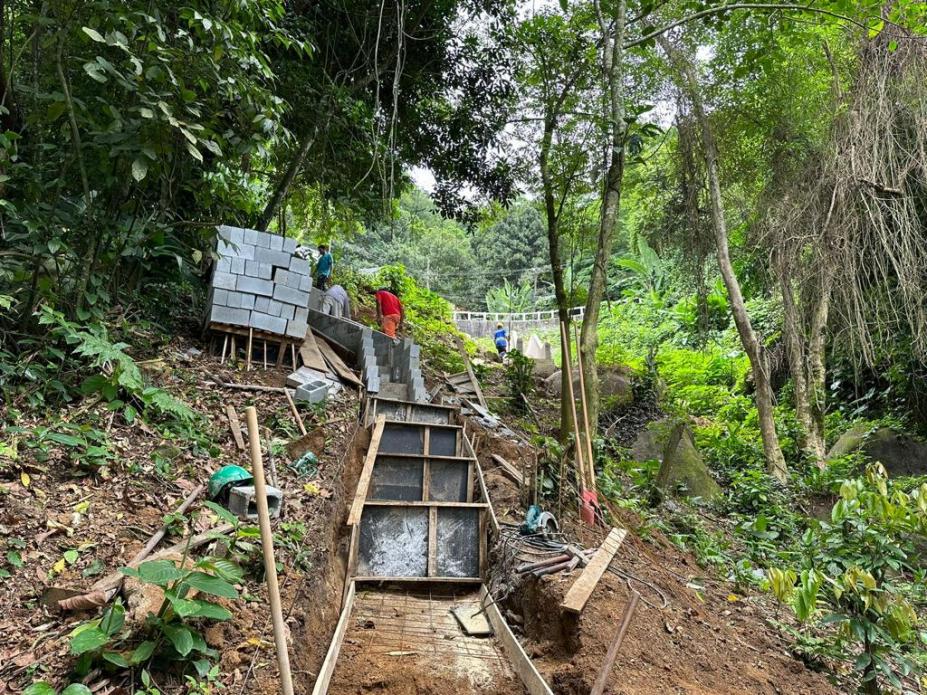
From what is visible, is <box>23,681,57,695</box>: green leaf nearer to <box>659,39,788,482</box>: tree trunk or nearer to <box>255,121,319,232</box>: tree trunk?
<box>255,121,319,232</box>: tree trunk

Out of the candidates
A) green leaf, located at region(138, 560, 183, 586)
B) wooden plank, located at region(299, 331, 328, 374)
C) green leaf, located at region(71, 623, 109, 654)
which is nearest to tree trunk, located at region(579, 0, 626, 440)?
wooden plank, located at region(299, 331, 328, 374)

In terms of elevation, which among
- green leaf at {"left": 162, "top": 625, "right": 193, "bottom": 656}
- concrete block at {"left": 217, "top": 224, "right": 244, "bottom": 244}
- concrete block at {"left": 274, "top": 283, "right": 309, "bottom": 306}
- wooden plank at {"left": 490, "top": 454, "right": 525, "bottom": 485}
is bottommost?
green leaf at {"left": 162, "top": 625, "right": 193, "bottom": 656}

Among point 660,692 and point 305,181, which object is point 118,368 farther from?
point 305,181

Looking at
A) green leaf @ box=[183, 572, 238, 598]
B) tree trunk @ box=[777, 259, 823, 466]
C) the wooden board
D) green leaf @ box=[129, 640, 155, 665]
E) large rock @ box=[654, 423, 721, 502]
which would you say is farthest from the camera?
tree trunk @ box=[777, 259, 823, 466]

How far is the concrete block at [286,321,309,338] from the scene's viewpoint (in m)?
7.08

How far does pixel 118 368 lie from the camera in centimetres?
403

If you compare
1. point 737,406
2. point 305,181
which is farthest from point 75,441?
point 737,406

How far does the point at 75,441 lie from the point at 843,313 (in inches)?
349

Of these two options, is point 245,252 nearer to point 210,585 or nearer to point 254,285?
point 254,285

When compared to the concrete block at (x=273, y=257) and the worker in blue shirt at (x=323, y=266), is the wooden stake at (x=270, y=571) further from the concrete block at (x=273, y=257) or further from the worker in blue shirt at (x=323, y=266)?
the worker in blue shirt at (x=323, y=266)

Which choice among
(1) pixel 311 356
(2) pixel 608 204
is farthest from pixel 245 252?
(2) pixel 608 204

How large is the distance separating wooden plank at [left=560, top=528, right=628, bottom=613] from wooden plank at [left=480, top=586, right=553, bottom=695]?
0.39 m

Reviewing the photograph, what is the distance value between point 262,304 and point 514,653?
5069mm

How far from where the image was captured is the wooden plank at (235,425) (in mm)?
4742
